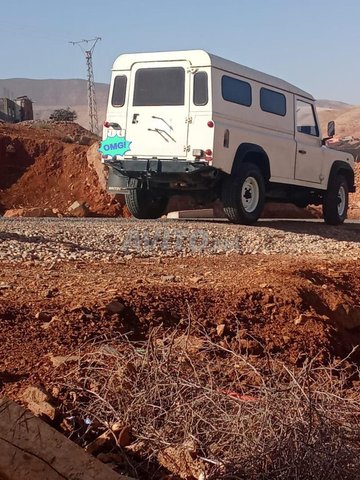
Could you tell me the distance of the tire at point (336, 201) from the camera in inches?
591

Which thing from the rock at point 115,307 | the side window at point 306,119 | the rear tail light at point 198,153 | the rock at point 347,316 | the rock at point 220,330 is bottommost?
the rock at point 347,316

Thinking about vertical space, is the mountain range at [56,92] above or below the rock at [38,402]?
above

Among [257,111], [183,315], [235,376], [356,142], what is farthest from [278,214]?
[356,142]

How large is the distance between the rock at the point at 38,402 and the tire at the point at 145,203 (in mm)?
9125

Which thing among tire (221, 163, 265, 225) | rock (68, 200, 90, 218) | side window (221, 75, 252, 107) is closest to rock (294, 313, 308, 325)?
→ tire (221, 163, 265, 225)

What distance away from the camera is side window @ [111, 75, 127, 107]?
1245 cm

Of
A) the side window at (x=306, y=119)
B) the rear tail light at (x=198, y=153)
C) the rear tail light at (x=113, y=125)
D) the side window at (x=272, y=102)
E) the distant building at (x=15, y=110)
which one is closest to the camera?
the rear tail light at (x=198, y=153)

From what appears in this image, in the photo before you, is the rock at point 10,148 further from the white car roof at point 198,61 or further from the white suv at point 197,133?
the white car roof at point 198,61

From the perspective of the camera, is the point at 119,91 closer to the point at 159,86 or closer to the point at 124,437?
the point at 159,86

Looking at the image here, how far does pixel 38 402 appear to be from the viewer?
13.1ft

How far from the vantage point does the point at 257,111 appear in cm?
1289

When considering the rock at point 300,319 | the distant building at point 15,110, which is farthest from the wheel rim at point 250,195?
the distant building at point 15,110

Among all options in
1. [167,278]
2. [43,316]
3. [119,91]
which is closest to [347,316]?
[167,278]

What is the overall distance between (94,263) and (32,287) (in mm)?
1685
